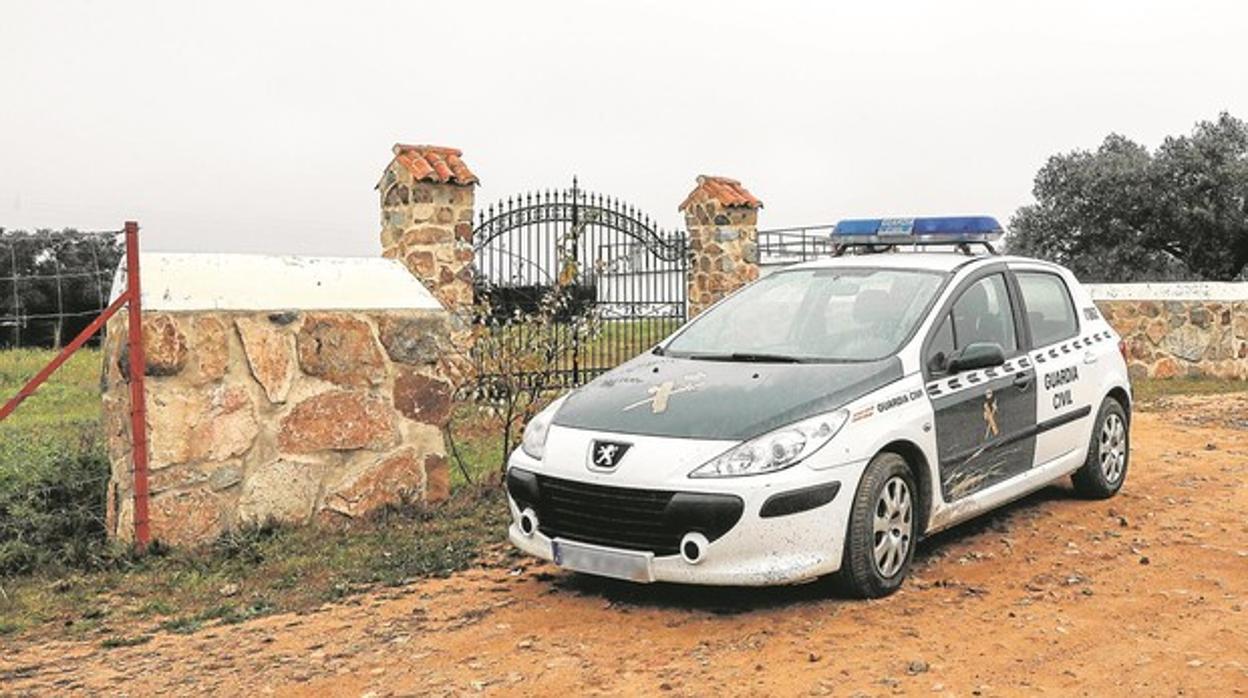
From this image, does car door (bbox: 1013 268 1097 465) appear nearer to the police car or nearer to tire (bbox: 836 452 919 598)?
the police car

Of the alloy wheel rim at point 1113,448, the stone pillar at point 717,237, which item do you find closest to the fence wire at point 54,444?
the alloy wheel rim at point 1113,448

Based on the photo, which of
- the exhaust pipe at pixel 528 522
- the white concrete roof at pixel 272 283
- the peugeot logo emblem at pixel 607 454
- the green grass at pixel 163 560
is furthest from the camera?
the white concrete roof at pixel 272 283

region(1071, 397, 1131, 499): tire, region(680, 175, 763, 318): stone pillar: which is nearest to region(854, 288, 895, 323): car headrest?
region(1071, 397, 1131, 499): tire

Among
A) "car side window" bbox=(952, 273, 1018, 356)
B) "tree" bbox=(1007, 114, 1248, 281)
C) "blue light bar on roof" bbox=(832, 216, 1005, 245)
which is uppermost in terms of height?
"tree" bbox=(1007, 114, 1248, 281)

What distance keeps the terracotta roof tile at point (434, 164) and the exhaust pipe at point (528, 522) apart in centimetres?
767

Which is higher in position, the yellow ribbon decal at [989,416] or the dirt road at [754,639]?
the yellow ribbon decal at [989,416]

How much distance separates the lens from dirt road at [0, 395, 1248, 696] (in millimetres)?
4305

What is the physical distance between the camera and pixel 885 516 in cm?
520

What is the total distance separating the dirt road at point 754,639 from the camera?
430cm

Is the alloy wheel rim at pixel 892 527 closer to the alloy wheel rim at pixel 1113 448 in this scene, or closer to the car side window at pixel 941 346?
the car side window at pixel 941 346

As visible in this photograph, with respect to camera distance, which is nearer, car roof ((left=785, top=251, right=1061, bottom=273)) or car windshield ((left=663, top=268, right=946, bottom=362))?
car windshield ((left=663, top=268, right=946, bottom=362))

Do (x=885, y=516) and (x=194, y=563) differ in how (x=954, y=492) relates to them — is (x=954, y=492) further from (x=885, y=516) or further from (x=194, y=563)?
(x=194, y=563)

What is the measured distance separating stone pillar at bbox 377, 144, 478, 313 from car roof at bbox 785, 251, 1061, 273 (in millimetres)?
6480

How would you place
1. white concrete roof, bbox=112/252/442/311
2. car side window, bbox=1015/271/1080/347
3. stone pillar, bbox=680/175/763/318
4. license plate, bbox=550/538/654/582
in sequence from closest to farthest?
1. license plate, bbox=550/538/654/582
2. white concrete roof, bbox=112/252/442/311
3. car side window, bbox=1015/271/1080/347
4. stone pillar, bbox=680/175/763/318
